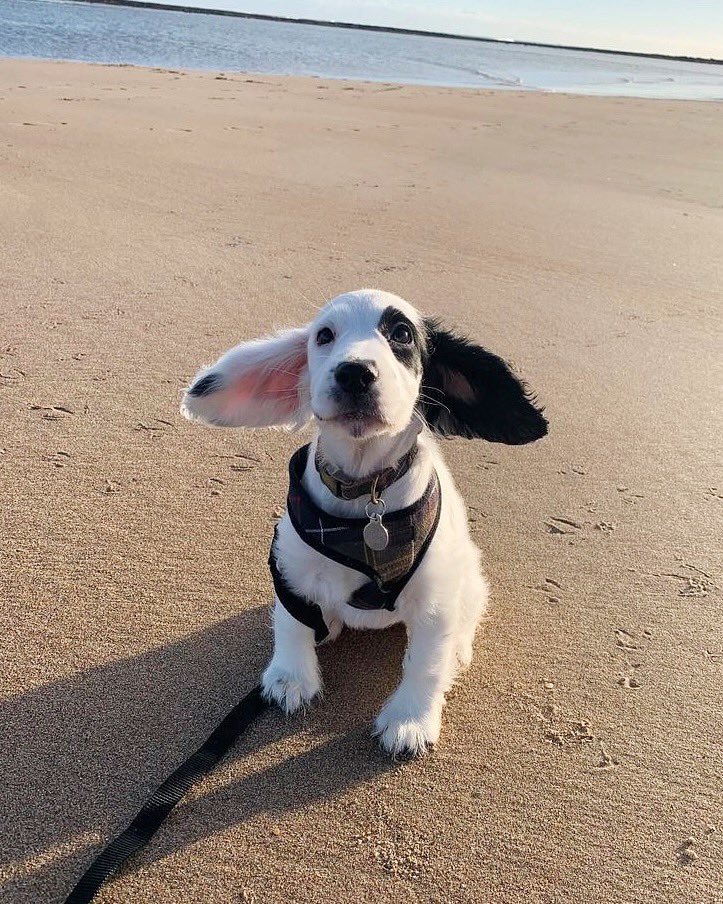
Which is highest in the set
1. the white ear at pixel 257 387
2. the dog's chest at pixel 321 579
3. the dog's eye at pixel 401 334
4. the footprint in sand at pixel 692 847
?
the dog's eye at pixel 401 334

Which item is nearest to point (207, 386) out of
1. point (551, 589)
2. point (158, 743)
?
point (158, 743)

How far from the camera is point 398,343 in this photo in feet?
7.96

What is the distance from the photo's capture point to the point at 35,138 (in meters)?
8.94

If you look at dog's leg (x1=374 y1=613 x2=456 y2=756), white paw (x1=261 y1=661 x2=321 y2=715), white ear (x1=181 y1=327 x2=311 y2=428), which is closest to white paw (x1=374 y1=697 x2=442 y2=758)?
dog's leg (x1=374 y1=613 x2=456 y2=756)

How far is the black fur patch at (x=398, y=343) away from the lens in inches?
94.7

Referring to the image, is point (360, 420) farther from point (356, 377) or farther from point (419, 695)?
point (419, 695)

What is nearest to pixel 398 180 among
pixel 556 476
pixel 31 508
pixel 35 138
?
pixel 35 138

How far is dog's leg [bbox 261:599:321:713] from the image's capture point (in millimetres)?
2488

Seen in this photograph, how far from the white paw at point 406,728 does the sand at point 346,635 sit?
2.1 inches

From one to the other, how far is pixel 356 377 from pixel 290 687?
102 centimetres

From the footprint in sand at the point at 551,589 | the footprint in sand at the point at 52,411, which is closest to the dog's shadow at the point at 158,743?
the footprint in sand at the point at 551,589

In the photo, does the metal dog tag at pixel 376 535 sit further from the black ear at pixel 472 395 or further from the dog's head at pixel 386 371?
the black ear at pixel 472 395

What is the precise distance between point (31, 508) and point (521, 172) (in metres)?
8.52

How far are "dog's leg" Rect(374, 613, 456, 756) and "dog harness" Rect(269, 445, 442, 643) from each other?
0.48 ft
